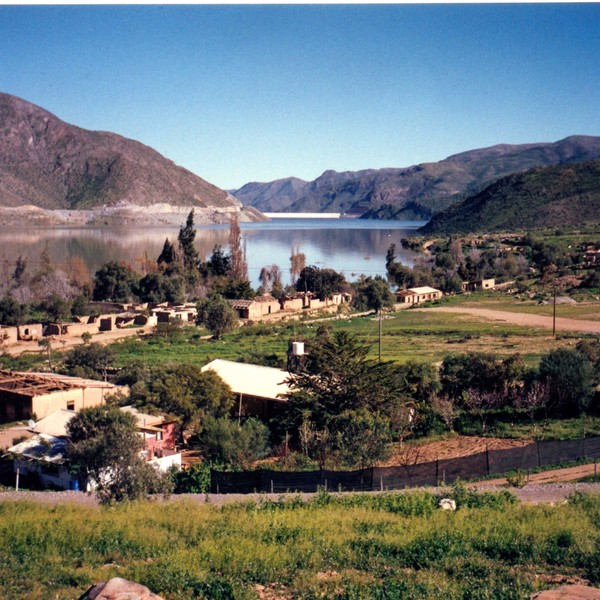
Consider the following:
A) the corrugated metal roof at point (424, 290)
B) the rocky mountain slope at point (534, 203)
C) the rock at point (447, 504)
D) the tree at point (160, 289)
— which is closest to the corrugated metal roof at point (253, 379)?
the rock at point (447, 504)

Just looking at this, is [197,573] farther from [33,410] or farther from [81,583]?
[33,410]

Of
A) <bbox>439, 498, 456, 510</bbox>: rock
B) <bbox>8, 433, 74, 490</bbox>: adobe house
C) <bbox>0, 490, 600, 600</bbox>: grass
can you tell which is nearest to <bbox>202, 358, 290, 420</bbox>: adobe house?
<bbox>8, 433, 74, 490</bbox>: adobe house

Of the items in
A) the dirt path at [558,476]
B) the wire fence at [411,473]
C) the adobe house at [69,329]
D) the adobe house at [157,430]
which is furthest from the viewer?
the adobe house at [69,329]

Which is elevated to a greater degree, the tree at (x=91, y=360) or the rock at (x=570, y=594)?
the rock at (x=570, y=594)

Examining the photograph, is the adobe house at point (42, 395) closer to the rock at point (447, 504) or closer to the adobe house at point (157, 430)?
the adobe house at point (157, 430)

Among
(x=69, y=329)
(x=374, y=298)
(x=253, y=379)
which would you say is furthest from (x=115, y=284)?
(x=253, y=379)

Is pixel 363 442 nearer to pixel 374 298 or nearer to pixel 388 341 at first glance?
pixel 388 341

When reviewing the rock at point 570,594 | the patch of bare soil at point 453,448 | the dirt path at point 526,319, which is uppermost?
the rock at point 570,594
